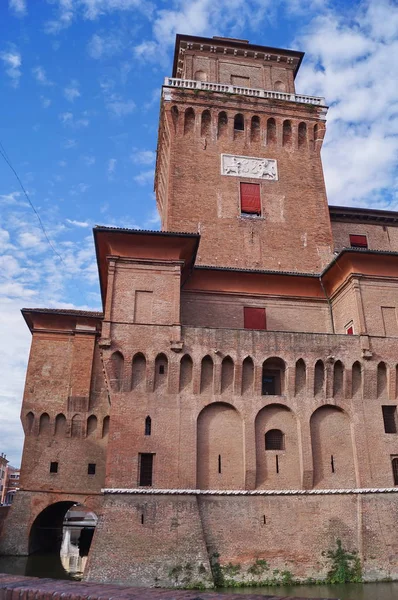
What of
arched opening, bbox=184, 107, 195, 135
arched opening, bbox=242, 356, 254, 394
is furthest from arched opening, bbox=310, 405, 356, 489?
arched opening, bbox=184, 107, 195, 135

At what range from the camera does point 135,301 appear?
22484 mm

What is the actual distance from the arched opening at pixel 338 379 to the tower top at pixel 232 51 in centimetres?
2361

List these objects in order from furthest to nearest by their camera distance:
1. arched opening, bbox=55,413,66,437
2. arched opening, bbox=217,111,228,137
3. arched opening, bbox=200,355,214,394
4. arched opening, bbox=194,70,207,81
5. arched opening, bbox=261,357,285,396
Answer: arched opening, bbox=194,70,207,81, arched opening, bbox=217,111,228,137, arched opening, bbox=55,413,66,437, arched opening, bbox=261,357,285,396, arched opening, bbox=200,355,214,394

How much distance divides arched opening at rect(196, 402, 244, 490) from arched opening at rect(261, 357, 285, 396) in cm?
229

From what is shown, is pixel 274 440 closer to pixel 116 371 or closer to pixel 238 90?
pixel 116 371

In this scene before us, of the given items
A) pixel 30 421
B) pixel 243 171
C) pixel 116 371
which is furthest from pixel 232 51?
pixel 30 421

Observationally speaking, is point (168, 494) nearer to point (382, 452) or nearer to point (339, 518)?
point (339, 518)

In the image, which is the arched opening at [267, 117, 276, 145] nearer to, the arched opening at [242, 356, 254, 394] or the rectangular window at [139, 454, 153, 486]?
the arched opening at [242, 356, 254, 394]

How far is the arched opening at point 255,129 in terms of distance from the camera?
32.1 m

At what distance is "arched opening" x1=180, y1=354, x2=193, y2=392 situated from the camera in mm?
21531

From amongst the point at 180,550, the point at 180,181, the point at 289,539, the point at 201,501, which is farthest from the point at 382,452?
the point at 180,181

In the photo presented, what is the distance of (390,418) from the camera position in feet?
74.3

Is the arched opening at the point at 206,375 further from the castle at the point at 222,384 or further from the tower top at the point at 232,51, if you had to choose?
the tower top at the point at 232,51

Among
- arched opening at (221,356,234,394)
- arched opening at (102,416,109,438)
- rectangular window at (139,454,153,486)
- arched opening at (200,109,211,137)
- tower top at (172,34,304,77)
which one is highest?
tower top at (172,34,304,77)
